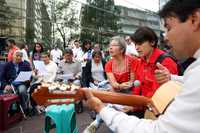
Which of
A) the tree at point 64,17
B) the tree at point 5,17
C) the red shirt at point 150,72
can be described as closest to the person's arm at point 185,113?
the red shirt at point 150,72

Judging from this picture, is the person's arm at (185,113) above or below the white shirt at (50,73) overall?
above

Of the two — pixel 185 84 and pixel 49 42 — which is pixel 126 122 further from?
pixel 49 42

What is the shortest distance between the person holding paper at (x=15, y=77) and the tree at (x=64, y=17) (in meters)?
26.2

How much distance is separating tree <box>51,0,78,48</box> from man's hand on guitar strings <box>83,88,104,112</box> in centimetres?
3418

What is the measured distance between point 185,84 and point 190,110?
10cm

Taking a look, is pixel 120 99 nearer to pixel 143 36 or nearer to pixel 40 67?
pixel 143 36

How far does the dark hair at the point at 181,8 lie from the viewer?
158 cm

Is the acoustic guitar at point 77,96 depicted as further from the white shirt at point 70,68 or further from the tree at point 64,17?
the tree at point 64,17

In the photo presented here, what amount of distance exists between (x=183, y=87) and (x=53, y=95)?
0.95m

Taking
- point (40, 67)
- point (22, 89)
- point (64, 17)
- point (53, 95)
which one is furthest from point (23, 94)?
point (64, 17)

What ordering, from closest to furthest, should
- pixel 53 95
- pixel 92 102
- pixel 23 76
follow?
pixel 92 102
pixel 53 95
pixel 23 76

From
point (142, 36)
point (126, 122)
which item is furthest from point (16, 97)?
point (126, 122)

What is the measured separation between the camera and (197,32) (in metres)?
1.56

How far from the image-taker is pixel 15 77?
9.99m
